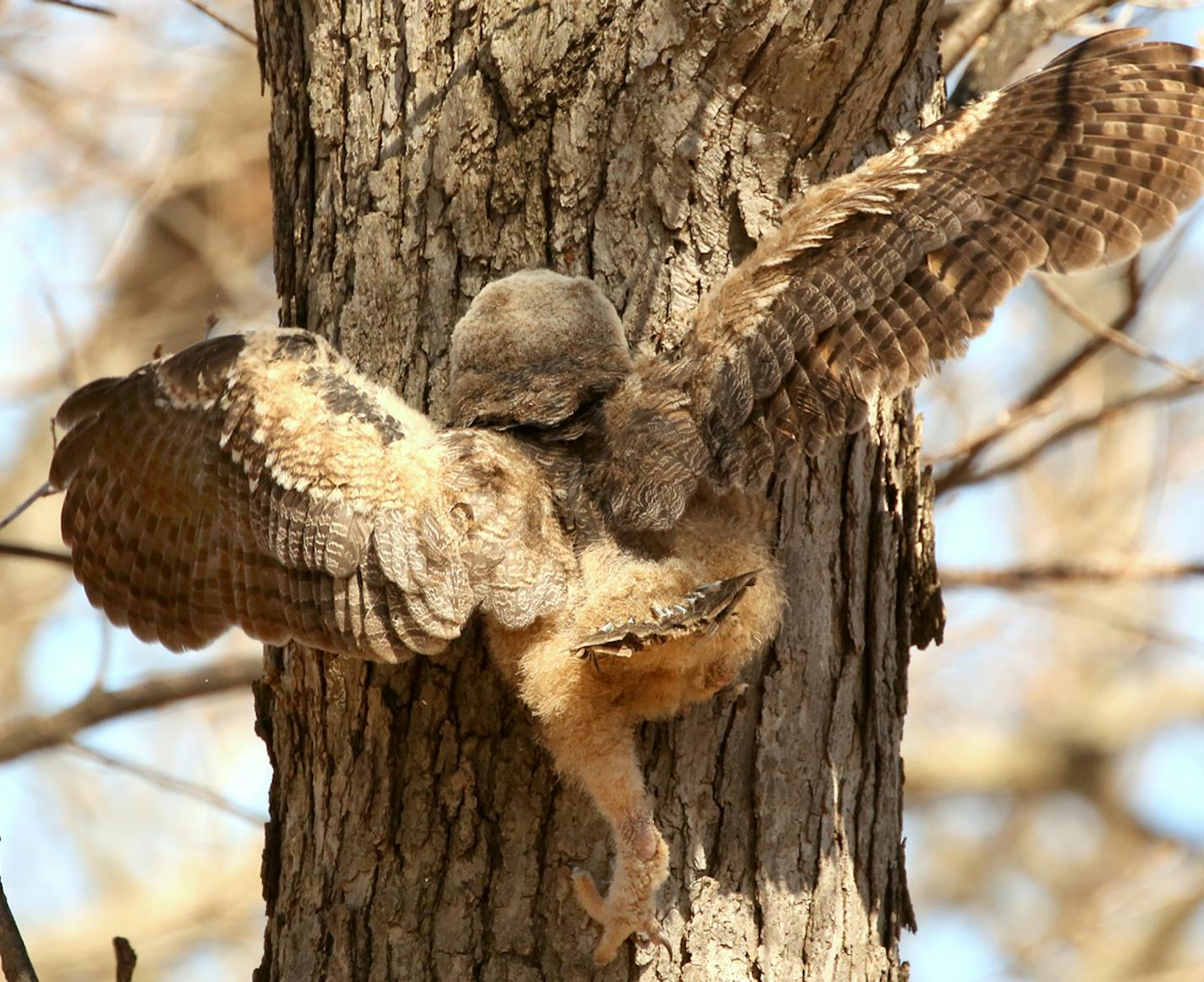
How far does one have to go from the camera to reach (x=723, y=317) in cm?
243

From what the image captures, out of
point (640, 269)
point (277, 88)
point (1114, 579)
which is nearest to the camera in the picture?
point (640, 269)

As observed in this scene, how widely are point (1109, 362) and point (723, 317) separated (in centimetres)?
624

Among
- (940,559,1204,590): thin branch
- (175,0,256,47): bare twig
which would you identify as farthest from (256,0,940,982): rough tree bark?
(940,559,1204,590): thin branch

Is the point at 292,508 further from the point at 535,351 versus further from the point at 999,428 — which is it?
the point at 999,428

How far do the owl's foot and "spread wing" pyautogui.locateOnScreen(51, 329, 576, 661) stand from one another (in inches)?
17.2

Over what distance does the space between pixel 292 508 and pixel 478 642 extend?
440 mm

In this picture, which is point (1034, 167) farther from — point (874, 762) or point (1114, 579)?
point (1114, 579)

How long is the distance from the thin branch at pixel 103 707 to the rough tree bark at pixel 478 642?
1.63 metres

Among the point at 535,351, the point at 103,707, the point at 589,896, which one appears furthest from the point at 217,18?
the point at 589,896

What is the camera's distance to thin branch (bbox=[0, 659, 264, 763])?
4090 millimetres

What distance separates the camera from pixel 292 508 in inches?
91.2

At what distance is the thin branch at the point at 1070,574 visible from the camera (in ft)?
14.3

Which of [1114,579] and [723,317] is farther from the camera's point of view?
[1114,579]

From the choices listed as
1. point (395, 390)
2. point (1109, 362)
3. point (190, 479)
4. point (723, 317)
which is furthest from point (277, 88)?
point (1109, 362)
